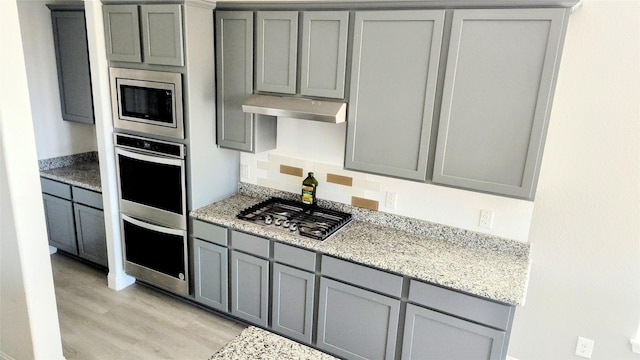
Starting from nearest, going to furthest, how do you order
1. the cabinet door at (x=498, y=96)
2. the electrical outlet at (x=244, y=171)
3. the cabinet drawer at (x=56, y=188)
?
the cabinet door at (x=498, y=96) → the electrical outlet at (x=244, y=171) → the cabinet drawer at (x=56, y=188)

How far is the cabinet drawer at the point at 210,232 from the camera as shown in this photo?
2838 mm

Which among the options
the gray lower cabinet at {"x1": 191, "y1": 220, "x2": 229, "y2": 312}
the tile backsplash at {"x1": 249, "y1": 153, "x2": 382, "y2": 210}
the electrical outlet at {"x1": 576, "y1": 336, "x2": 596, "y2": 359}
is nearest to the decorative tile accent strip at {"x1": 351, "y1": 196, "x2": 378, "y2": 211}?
the tile backsplash at {"x1": 249, "y1": 153, "x2": 382, "y2": 210}

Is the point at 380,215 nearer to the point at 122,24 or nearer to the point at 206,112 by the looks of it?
the point at 206,112

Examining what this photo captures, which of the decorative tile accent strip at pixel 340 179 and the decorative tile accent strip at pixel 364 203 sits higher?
the decorative tile accent strip at pixel 340 179

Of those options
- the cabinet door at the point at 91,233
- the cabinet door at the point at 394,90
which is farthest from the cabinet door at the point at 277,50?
the cabinet door at the point at 91,233

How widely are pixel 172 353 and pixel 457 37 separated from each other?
261cm

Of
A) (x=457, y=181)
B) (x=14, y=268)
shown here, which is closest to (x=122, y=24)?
(x=14, y=268)

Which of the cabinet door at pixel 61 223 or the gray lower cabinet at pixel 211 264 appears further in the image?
the cabinet door at pixel 61 223

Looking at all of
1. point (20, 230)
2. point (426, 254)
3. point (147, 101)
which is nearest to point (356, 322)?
point (426, 254)

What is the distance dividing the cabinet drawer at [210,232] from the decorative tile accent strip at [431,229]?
1.88 feet

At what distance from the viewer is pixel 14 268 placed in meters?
2.21

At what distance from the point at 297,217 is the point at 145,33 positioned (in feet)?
5.28

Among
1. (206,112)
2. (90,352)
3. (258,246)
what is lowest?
(90,352)

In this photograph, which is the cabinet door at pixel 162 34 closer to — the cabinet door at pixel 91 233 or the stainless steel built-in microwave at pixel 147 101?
the stainless steel built-in microwave at pixel 147 101
